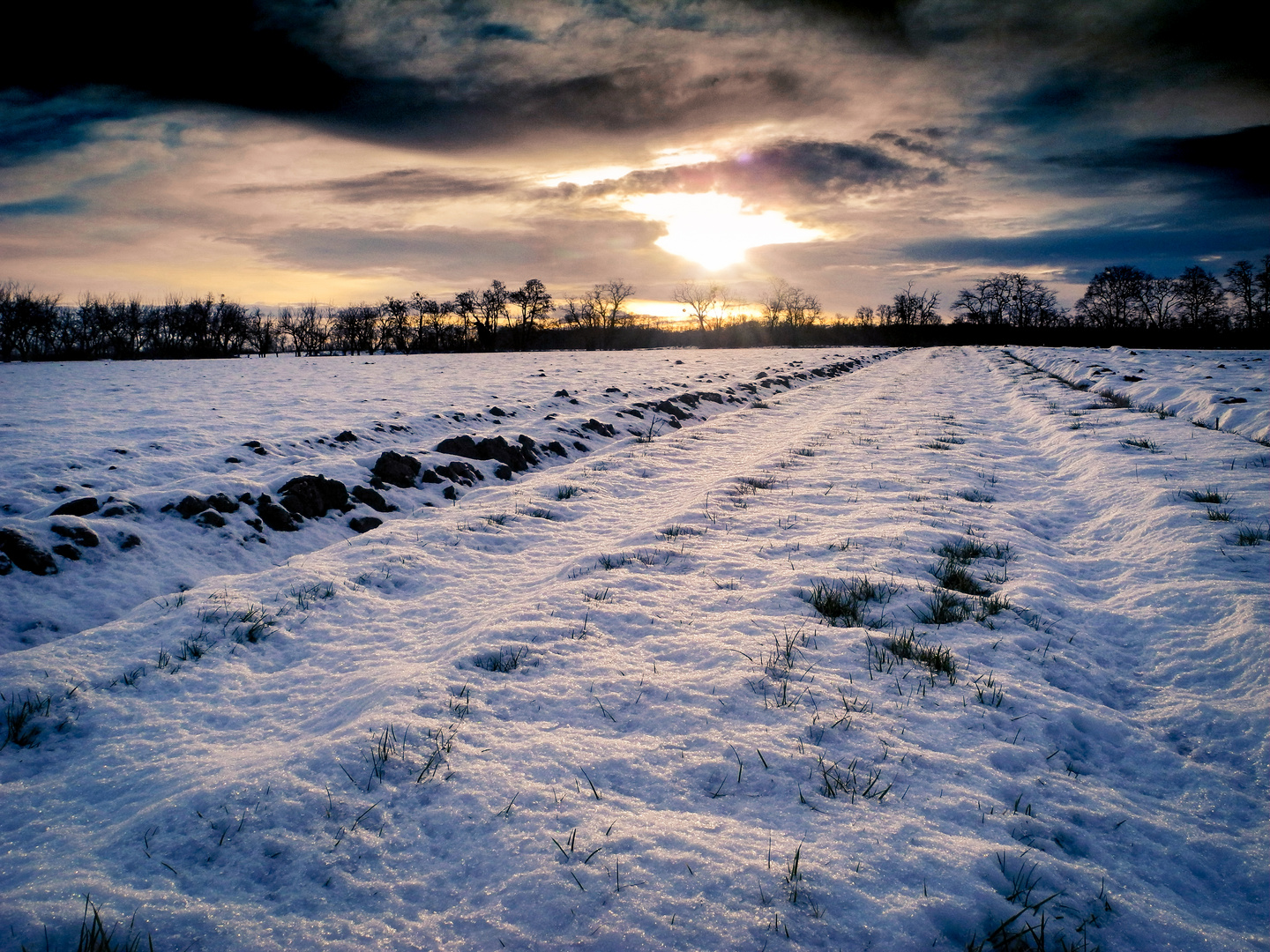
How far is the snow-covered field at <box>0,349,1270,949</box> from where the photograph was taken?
178 centimetres

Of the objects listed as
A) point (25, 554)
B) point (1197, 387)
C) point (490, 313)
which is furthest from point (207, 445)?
point (490, 313)

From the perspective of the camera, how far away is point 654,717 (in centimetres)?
274

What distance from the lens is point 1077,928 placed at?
5.42 ft

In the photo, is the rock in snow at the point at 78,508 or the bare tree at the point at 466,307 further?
the bare tree at the point at 466,307

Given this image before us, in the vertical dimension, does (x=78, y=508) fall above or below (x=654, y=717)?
above

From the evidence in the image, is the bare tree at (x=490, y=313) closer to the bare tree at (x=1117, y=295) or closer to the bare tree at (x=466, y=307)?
the bare tree at (x=466, y=307)

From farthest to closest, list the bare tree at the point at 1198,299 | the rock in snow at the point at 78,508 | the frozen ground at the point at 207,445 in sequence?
the bare tree at the point at 1198,299
the rock in snow at the point at 78,508
the frozen ground at the point at 207,445

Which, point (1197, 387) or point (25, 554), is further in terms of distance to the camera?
point (1197, 387)

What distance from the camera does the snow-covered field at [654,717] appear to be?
1.78 m

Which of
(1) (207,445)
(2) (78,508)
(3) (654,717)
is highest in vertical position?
(1) (207,445)

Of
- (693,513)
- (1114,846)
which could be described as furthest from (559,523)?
(1114,846)

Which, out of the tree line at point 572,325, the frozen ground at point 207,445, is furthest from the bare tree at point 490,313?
the frozen ground at point 207,445

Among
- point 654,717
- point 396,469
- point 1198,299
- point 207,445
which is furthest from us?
point 1198,299

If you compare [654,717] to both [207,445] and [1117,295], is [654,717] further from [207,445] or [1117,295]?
[1117,295]
